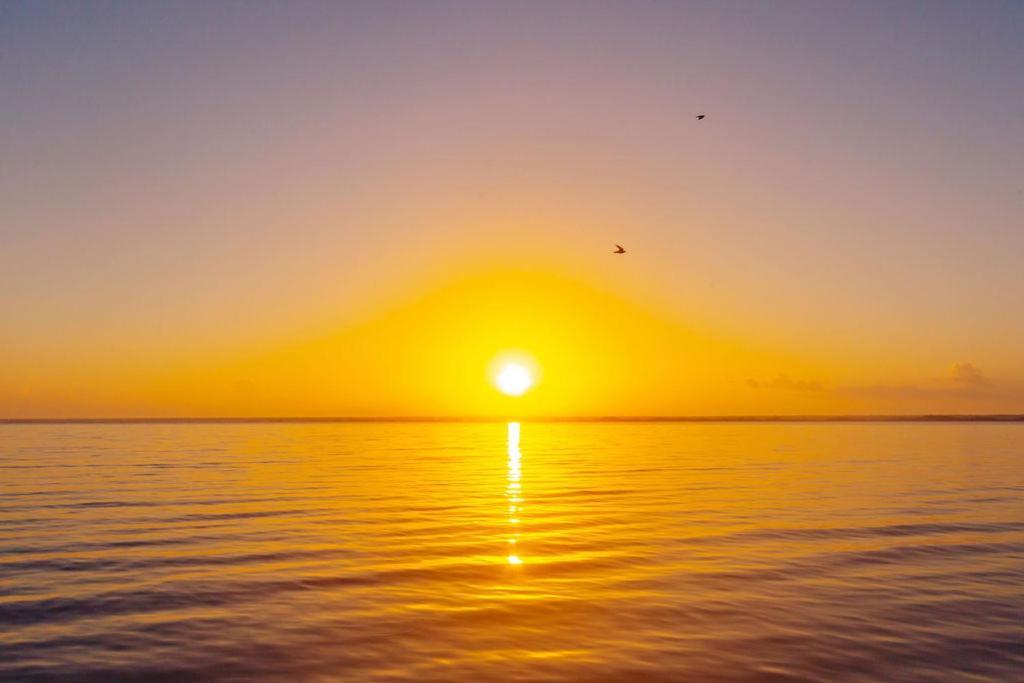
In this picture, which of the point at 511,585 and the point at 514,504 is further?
the point at 514,504

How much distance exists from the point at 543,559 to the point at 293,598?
24.8 ft

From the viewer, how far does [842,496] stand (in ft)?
131

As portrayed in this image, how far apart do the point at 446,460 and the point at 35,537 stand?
48411mm

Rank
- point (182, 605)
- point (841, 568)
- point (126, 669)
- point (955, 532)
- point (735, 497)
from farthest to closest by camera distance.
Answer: point (735, 497) < point (955, 532) < point (841, 568) < point (182, 605) < point (126, 669)

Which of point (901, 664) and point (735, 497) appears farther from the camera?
point (735, 497)

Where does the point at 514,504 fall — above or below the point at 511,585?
above

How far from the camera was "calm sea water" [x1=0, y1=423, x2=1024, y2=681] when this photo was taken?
1403 centimetres

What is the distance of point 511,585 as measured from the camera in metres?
20.1

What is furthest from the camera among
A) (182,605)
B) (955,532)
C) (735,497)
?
(735,497)

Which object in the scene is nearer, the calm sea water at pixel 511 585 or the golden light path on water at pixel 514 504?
the calm sea water at pixel 511 585

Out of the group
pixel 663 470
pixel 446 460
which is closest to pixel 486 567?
pixel 663 470

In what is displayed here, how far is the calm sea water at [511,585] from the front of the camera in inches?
552

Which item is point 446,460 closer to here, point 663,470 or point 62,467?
point 663,470

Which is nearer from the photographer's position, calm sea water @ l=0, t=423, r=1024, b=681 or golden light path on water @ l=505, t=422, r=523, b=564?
calm sea water @ l=0, t=423, r=1024, b=681
